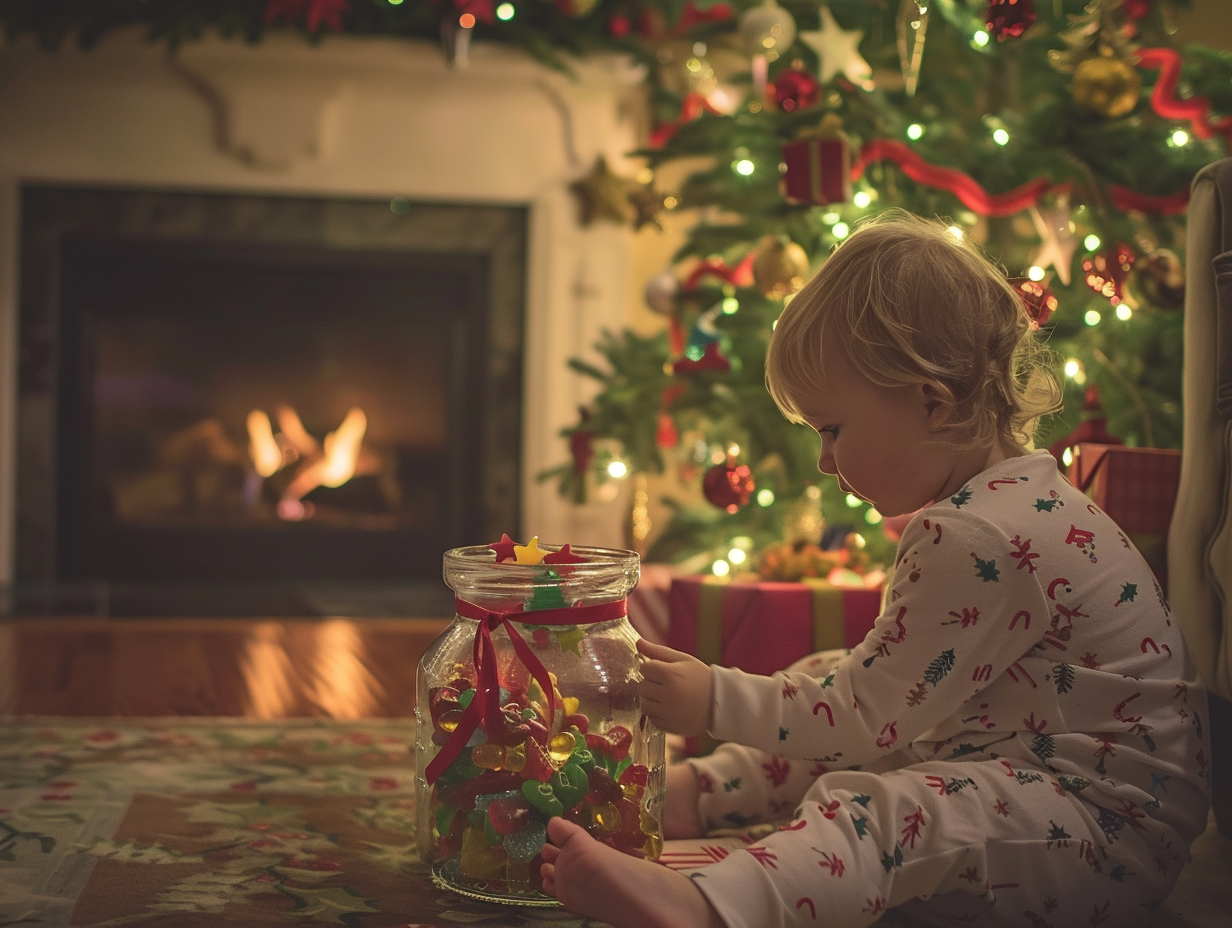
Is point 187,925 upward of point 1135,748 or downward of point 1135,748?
downward

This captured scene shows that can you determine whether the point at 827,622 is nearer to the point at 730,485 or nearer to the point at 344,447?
the point at 730,485

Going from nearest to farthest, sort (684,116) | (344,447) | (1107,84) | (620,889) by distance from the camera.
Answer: (620,889) < (1107,84) < (684,116) < (344,447)

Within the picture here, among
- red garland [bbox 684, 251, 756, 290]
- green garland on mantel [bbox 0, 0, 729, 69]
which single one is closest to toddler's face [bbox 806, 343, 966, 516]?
red garland [bbox 684, 251, 756, 290]

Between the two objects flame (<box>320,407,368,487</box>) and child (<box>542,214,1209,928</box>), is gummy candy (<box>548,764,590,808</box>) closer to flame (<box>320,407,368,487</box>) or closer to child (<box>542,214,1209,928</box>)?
child (<box>542,214,1209,928</box>)

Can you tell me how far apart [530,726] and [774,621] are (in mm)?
602

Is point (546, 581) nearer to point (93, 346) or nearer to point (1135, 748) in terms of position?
point (1135, 748)

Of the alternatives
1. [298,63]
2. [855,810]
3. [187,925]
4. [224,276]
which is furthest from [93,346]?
[855,810]

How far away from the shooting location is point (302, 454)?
3.12 m

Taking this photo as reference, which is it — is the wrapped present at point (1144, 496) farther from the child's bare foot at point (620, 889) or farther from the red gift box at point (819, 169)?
the child's bare foot at point (620, 889)

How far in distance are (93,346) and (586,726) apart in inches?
95.3

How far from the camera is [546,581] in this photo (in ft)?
3.15

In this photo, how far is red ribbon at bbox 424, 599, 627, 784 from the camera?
3.10 feet

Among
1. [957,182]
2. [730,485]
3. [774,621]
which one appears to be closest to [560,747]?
[774,621]

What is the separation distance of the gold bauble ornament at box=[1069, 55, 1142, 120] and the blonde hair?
0.92 metres
